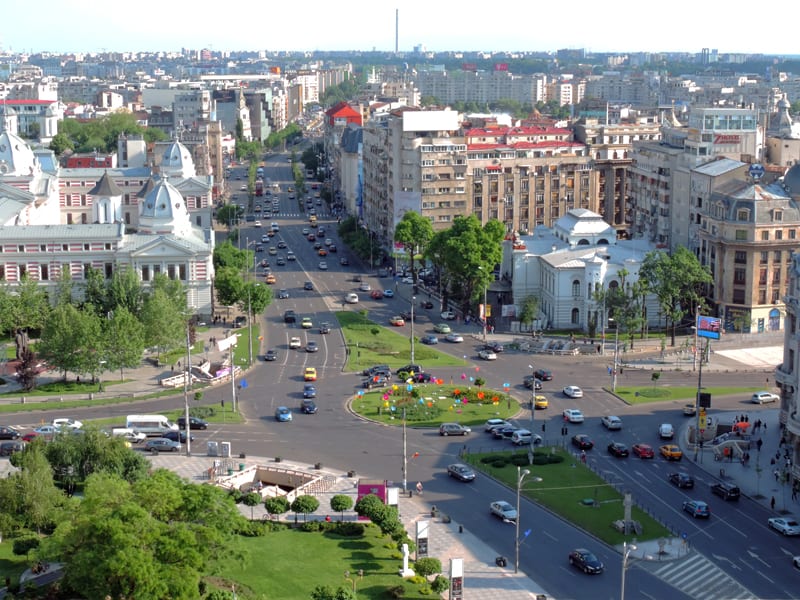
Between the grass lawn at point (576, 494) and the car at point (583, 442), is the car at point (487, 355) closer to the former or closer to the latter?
the car at point (583, 442)

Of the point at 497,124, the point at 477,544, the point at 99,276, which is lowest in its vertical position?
the point at 477,544

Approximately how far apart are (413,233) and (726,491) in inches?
2983

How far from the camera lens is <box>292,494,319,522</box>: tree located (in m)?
75.7

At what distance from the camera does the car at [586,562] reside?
229 feet

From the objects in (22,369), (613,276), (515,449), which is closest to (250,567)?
(515,449)

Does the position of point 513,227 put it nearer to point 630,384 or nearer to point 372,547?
point 630,384

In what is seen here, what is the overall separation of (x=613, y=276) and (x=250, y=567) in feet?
240

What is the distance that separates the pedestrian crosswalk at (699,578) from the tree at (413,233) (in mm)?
83702

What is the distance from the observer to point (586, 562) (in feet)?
230

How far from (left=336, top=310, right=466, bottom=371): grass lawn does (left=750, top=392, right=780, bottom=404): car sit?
27440 mm

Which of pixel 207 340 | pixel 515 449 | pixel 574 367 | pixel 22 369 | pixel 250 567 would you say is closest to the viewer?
pixel 250 567

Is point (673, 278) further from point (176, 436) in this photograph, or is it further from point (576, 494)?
point (176, 436)

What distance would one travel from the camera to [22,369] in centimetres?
10694

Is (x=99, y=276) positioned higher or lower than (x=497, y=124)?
lower
